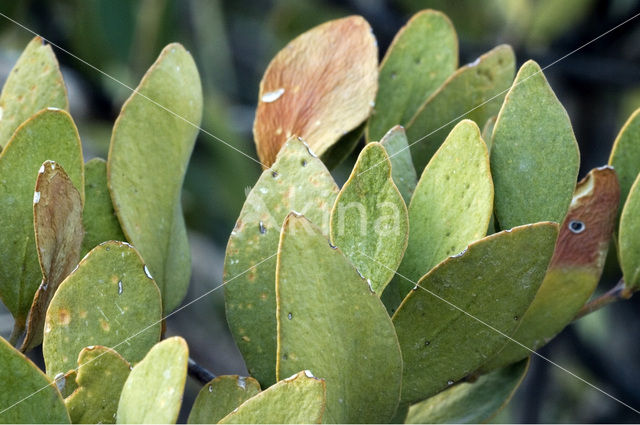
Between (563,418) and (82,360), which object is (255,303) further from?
(563,418)

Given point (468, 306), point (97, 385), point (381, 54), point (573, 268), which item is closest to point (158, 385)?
point (97, 385)

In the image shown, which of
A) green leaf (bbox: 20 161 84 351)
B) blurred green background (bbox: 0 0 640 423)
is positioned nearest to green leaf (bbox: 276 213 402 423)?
green leaf (bbox: 20 161 84 351)

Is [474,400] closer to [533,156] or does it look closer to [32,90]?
[533,156]

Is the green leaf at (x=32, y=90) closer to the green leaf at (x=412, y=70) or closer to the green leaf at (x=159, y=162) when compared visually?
the green leaf at (x=159, y=162)

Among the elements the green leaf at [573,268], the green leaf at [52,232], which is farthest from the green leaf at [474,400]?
the green leaf at [52,232]

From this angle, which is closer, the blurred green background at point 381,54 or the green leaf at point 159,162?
the green leaf at point 159,162

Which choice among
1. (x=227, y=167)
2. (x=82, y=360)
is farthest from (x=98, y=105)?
(x=82, y=360)
